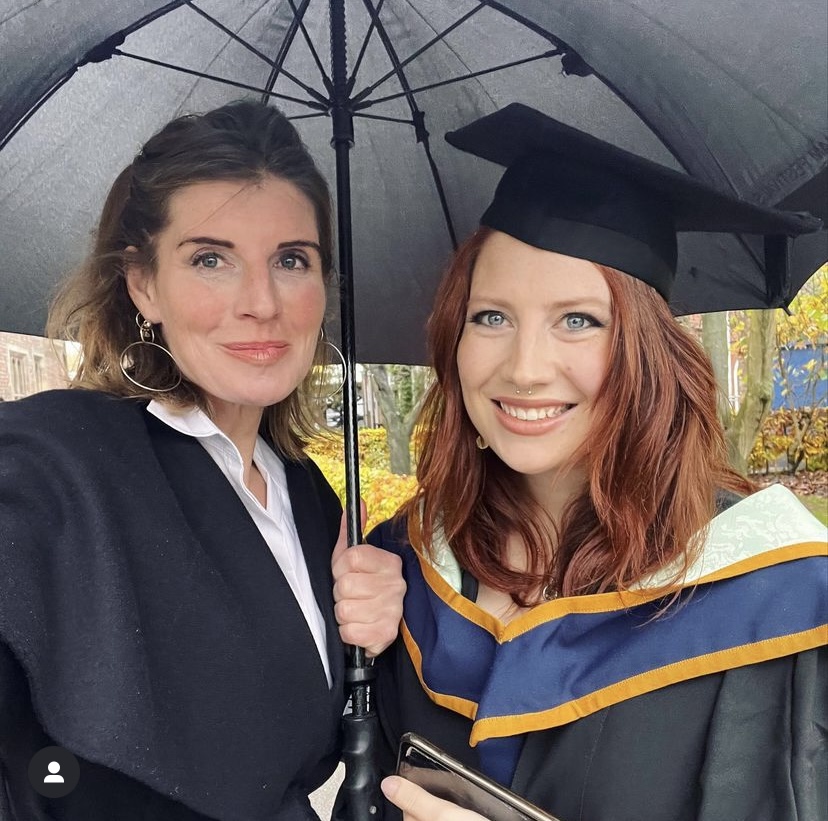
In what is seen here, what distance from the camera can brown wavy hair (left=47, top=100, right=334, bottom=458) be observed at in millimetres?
1675

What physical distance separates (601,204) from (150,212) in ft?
3.20

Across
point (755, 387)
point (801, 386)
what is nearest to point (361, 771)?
point (755, 387)

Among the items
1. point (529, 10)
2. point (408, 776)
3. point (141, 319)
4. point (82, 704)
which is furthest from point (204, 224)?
point (408, 776)

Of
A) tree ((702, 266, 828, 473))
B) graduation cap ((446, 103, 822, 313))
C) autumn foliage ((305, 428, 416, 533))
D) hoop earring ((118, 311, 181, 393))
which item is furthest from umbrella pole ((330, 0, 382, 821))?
tree ((702, 266, 828, 473))

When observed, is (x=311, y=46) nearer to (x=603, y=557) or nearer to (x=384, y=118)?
(x=384, y=118)

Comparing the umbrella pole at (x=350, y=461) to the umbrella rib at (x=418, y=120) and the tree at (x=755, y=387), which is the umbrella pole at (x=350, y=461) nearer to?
the umbrella rib at (x=418, y=120)

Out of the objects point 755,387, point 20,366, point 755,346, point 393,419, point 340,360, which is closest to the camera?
point 340,360

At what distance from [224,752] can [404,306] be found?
4.81ft

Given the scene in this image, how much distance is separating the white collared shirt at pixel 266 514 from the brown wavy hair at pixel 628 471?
0.36m

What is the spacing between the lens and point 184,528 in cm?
146

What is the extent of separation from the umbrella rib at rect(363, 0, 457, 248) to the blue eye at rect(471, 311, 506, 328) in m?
0.62

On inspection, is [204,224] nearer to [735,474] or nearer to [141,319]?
[141,319]

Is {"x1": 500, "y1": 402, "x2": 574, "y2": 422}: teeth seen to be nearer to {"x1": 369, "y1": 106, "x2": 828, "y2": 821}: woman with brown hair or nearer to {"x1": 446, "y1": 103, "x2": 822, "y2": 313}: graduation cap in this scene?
{"x1": 369, "y1": 106, "x2": 828, "y2": 821}: woman with brown hair

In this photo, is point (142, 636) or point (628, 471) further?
point (628, 471)
